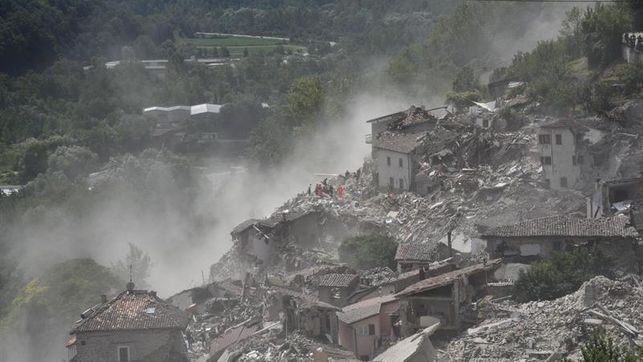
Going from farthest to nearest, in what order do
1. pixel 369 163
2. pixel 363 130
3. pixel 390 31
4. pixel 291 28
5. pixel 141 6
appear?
pixel 141 6 → pixel 291 28 → pixel 390 31 → pixel 363 130 → pixel 369 163

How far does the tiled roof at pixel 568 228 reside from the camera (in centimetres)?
3531

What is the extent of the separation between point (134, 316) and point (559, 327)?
10.7m

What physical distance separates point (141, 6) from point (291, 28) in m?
23.8

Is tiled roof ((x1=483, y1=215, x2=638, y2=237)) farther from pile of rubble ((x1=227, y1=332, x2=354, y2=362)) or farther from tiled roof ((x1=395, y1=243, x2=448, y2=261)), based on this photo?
pile of rubble ((x1=227, y1=332, x2=354, y2=362))

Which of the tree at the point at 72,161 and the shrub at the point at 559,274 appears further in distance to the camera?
the tree at the point at 72,161

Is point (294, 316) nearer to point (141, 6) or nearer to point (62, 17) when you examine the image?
point (62, 17)

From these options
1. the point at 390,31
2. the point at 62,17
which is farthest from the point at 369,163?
the point at 62,17

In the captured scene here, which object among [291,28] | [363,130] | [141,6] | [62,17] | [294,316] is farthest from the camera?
[141,6]

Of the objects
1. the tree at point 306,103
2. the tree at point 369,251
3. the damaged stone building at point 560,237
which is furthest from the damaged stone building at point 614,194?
the tree at point 306,103

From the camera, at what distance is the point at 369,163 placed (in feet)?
165

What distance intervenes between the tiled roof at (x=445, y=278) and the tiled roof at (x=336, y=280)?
287cm

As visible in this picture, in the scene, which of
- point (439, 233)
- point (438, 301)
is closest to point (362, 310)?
point (438, 301)

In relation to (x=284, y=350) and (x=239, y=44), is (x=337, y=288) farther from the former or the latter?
(x=239, y=44)

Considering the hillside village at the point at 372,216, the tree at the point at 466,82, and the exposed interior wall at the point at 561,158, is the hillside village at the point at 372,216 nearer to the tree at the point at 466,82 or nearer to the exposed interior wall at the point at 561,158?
the exposed interior wall at the point at 561,158
